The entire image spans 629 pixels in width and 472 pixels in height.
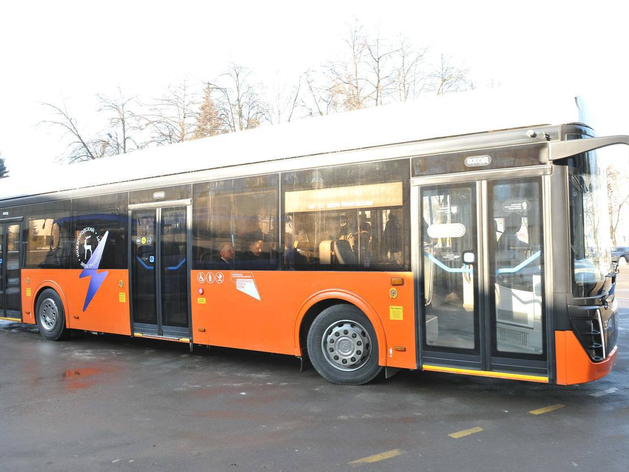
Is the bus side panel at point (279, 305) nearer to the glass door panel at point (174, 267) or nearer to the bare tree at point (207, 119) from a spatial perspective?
the glass door panel at point (174, 267)

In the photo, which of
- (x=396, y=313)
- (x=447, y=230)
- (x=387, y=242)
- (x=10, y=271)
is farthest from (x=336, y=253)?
(x=10, y=271)

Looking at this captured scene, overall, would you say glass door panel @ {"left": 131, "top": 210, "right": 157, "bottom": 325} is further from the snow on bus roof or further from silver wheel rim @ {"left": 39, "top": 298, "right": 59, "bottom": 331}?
silver wheel rim @ {"left": 39, "top": 298, "right": 59, "bottom": 331}

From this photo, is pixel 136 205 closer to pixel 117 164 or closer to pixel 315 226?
pixel 117 164

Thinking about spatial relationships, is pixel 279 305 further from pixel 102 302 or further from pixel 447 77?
pixel 447 77

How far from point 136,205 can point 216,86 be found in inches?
676

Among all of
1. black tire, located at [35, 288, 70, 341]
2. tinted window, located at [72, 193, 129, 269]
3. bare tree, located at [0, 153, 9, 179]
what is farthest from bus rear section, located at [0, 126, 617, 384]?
bare tree, located at [0, 153, 9, 179]

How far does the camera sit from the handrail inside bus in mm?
5090

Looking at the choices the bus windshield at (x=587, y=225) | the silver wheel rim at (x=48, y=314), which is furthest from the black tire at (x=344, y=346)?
the silver wheel rim at (x=48, y=314)

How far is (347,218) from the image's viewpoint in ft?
21.2

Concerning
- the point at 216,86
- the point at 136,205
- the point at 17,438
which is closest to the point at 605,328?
the point at 17,438

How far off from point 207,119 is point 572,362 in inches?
850

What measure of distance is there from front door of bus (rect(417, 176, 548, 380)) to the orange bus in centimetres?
1

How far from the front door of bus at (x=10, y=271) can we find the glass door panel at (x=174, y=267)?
465 centimetres

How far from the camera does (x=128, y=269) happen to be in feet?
29.2
